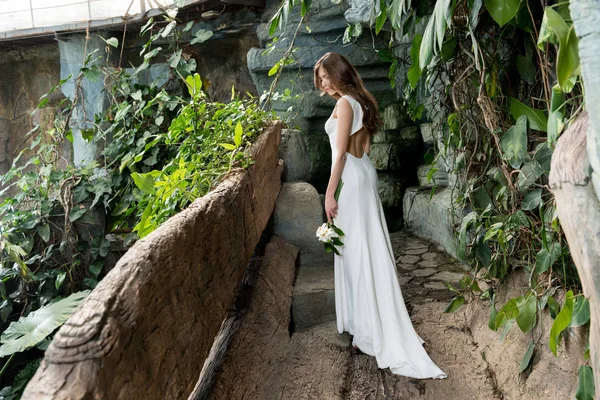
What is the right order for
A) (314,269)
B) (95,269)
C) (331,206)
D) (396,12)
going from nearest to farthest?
(396,12) → (331,206) → (314,269) → (95,269)

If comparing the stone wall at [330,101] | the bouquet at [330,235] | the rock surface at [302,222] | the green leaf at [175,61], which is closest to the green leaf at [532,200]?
the bouquet at [330,235]

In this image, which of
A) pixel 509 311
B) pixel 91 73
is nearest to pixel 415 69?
pixel 509 311

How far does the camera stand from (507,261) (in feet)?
8.99

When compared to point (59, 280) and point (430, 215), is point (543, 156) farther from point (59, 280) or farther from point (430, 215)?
point (59, 280)

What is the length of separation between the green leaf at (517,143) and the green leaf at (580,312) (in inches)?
23.4

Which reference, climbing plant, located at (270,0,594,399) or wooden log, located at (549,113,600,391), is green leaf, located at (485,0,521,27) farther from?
wooden log, located at (549,113,600,391)

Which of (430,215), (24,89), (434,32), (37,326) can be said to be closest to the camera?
(434,32)

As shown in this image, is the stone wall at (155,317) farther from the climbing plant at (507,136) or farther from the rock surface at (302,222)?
the rock surface at (302,222)

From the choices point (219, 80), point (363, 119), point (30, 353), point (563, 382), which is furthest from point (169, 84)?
point (563, 382)

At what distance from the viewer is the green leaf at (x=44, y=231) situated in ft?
17.1

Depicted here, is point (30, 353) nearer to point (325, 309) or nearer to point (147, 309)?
point (325, 309)

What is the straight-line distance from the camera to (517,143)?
2.21 meters

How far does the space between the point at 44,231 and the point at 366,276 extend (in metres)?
3.49

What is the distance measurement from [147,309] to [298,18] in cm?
545
